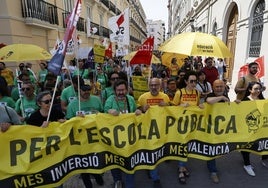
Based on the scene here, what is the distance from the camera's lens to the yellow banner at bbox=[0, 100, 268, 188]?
298 cm

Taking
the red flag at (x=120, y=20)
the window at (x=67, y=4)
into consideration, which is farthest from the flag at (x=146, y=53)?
the window at (x=67, y=4)

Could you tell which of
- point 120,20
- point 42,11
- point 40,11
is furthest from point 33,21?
point 120,20

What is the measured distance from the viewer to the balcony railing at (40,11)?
11269 mm

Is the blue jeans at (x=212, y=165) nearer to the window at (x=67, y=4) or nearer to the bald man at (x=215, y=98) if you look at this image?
the bald man at (x=215, y=98)

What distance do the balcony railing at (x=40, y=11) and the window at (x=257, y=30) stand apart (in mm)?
9709

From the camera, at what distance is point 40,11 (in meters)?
12.4

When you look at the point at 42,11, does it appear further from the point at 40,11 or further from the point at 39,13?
the point at 39,13

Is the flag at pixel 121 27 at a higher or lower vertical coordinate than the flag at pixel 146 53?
higher

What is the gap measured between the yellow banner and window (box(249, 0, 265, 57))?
22.3 feet

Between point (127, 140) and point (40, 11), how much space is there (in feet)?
36.7

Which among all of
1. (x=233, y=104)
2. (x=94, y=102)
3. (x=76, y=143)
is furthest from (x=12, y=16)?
(x=233, y=104)

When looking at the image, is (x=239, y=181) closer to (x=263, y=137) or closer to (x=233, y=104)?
(x=263, y=137)

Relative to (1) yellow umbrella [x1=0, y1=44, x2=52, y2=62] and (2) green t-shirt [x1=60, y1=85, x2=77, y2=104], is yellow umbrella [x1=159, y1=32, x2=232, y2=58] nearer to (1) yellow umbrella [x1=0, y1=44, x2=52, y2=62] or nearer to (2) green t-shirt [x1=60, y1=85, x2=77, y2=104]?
(2) green t-shirt [x1=60, y1=85, x2=77, y2=104]

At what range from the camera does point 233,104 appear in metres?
3.71
